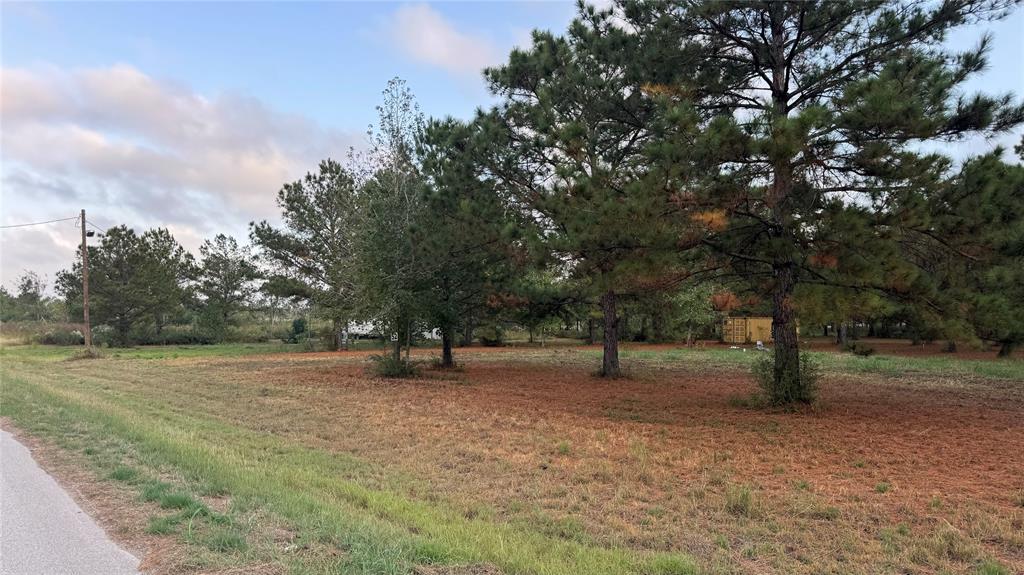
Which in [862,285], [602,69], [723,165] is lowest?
[862,285]

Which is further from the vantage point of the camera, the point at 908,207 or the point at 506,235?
the point at 506,235

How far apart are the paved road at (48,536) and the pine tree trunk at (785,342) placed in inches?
400

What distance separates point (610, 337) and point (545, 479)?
38.2 ft

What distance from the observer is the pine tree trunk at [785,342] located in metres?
10.9

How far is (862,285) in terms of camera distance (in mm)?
9727

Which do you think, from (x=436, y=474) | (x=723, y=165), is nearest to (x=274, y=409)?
(x=436, y=474)

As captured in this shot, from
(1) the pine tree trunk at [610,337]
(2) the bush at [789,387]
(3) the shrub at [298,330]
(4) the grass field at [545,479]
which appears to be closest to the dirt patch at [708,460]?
(4) the grass field at [545,479]

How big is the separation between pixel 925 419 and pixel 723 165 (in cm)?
592

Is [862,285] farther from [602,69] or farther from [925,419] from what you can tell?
[602,69]

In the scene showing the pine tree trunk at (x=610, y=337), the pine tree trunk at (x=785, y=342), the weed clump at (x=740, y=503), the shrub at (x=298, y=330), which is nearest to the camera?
the weed clump at (x=740, y=503)

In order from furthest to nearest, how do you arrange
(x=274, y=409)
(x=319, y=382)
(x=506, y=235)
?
(x=319, y=382)
(x=506, y=235)
(x=274, y=409)

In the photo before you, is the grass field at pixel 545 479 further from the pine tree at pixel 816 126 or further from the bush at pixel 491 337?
the bush at pixel 491 337

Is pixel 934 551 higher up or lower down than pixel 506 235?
lower down

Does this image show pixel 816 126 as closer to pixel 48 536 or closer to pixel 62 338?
pixel 48 536
